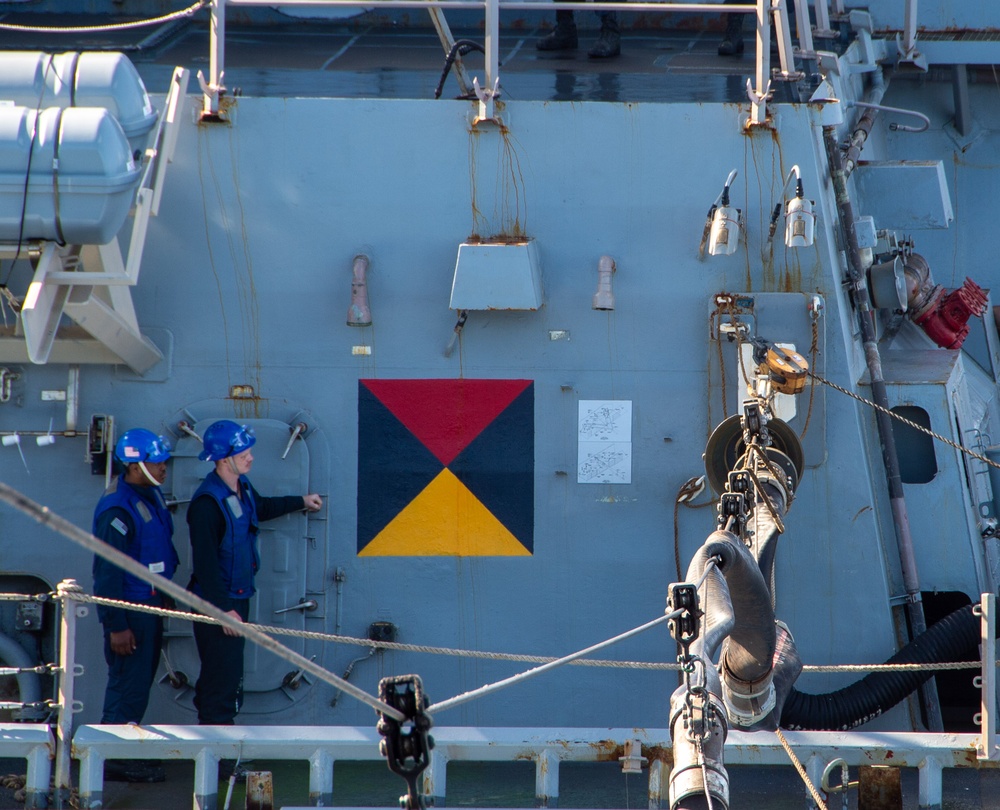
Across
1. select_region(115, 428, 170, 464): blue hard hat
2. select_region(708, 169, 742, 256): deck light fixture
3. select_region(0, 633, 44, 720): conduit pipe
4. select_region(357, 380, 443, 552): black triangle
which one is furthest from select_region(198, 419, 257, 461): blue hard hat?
select_region(708, 169, 742, 256): deck light fixture

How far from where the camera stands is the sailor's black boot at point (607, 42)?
22.2ft

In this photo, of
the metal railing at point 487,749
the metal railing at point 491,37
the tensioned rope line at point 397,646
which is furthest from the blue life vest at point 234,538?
the metal railing at point 491,37

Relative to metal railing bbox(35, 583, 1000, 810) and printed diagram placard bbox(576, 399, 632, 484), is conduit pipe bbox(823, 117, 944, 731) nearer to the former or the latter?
metal railing bbox(35, 583, 1000, 810)

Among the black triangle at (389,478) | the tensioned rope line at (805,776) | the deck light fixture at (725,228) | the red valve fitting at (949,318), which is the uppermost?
the red valve fitting at (949,318)

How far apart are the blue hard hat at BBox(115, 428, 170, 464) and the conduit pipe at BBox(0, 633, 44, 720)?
0.97 meters

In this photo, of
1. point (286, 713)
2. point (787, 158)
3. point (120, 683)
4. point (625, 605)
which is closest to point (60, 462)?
point (120, 683)

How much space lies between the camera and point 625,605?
4.82 m

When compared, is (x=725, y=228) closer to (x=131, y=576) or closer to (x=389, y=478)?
(x=389, y=478)

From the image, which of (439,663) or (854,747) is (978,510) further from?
(439,663)

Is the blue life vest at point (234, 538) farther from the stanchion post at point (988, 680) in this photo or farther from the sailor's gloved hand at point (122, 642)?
the stanchion post at point (988, 680)

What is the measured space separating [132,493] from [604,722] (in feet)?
6.75

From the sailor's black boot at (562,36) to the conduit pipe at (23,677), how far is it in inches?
173

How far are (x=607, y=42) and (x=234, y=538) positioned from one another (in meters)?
3.78

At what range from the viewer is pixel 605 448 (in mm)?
4855
